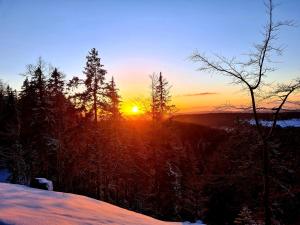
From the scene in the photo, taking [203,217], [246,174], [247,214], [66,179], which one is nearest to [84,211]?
[246,174]

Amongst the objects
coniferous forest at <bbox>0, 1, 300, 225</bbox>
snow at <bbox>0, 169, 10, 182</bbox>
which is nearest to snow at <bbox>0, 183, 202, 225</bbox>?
coniferous forest at <bbox>0, 1, 300, 225</bbox>

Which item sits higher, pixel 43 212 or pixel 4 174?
pixel 43 212

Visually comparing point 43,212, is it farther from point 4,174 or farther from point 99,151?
point 4,174

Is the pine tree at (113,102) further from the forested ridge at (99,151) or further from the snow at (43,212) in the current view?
the snow at (43,212)

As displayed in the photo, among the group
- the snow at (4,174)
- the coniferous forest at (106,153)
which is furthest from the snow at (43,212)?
the snow at (4,174)

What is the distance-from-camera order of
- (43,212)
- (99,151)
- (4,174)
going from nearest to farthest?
(43,212)
(99,151)
(4,174)

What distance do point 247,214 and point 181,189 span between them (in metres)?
19.6

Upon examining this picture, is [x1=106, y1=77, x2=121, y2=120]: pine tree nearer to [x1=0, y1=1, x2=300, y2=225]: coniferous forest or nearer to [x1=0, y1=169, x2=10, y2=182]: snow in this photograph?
[x1=0, y1=1, x2=300, y2=225]: coniferous forest

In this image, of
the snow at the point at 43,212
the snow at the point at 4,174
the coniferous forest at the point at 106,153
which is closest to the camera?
the snow at the point at 43,212

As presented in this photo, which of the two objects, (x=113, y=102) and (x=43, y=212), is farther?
(x=113, y=102)

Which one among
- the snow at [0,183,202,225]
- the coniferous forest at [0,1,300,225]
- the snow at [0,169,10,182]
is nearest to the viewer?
the snow at [0,183,202,225]

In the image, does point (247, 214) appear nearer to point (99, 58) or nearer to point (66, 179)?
point (99, 58)

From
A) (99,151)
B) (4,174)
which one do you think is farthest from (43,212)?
(4,174)

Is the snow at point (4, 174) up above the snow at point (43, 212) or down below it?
below
